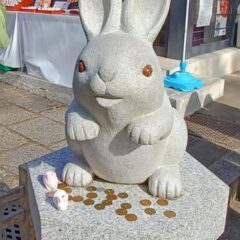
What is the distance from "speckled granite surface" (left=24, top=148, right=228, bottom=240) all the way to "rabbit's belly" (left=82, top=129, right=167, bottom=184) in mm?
102

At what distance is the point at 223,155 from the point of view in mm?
3816

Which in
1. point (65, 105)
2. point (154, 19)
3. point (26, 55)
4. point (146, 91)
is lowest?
point (65, 105)

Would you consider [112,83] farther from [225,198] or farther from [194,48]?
[194,48]

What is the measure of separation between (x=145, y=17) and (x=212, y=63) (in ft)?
16.7

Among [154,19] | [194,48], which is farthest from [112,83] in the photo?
[194,48]

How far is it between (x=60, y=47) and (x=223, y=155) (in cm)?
291

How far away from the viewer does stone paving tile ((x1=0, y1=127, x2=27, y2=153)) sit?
13.0 ft

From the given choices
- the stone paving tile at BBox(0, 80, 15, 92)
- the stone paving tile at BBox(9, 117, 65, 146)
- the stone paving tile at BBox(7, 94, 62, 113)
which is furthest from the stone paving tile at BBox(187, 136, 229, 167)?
the stone paving tile at BBox(0, 80, 15, 92)

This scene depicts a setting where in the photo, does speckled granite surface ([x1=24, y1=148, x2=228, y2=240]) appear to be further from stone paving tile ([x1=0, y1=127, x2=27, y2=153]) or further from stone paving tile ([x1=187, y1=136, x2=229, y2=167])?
stone paving tile ([x1=0, y1=127, x2=27, y2=153])

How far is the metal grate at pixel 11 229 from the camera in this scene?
96.6 inches

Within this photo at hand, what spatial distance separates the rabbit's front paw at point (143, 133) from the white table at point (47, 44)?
11.5 feet

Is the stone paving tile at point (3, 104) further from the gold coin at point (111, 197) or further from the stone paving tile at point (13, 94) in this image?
the gold coin at point (111, 197)

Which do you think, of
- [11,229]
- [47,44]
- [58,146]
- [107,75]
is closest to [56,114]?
[58,146]

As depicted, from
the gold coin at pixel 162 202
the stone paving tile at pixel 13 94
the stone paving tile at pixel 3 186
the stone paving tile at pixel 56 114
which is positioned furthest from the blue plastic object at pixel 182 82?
the gold coin at pixel 162 202
